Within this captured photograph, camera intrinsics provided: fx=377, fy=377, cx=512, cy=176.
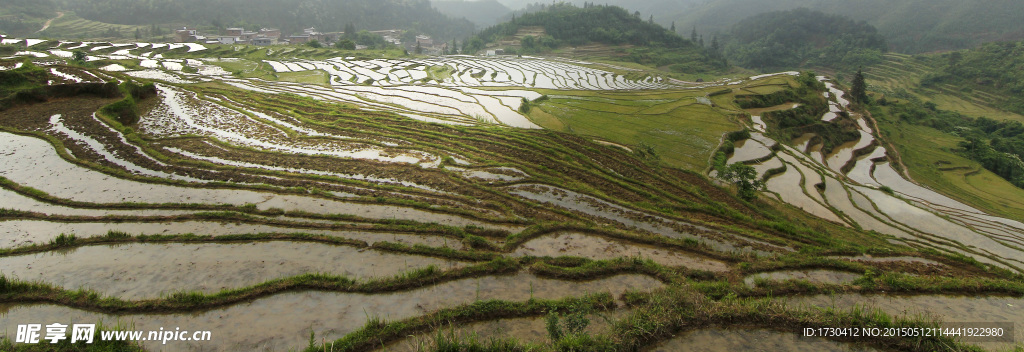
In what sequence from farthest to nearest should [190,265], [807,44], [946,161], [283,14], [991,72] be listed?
[283,14] < [807,44] < [991,72] < [946,161] < [190,265]

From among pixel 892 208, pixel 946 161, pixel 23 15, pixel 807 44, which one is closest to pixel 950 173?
pixel 946 161

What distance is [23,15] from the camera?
193 ft

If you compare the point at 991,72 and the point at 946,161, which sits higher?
the point at 991,72

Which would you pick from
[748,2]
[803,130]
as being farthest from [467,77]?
[748,2]

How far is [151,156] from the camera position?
11883 mm

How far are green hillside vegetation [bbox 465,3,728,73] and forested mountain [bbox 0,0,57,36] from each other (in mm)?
67863

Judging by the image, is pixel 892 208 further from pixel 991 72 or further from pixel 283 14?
pixel 283 14

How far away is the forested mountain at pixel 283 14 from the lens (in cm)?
7325

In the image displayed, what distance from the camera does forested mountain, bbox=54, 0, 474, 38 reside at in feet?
240

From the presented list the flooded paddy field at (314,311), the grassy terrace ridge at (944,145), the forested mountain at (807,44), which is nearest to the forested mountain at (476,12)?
the forested mountain at (807,44)

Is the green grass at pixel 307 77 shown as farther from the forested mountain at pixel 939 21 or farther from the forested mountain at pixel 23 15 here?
the forested mountain at pixel 939 21

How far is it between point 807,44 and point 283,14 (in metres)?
127

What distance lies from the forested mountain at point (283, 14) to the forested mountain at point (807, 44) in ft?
288

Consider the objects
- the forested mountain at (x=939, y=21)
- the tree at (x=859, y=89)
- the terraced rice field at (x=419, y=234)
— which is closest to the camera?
the terraced rice field at (x=419, y=234)
